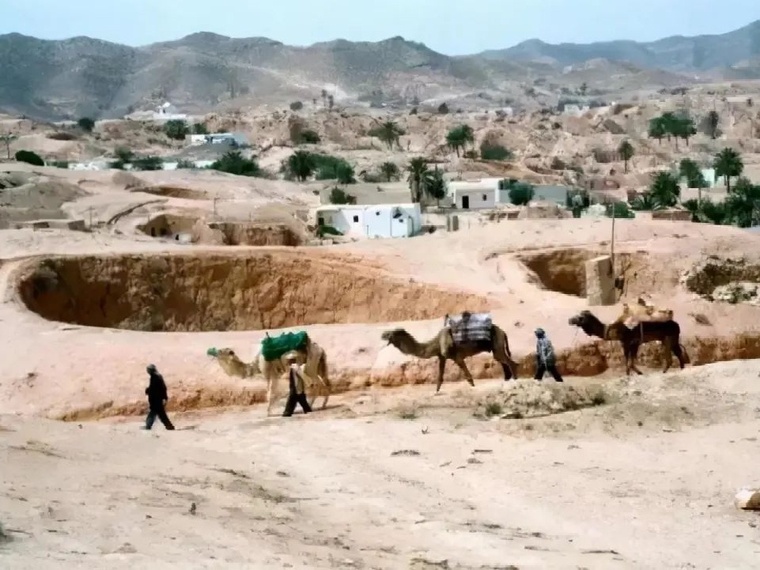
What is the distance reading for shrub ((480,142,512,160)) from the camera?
94625mm

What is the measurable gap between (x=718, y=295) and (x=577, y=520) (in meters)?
15.3

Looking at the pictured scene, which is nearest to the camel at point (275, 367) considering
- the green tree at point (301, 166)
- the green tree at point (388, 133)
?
the green tree at point (301, 166)

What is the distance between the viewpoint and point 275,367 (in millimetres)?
15555

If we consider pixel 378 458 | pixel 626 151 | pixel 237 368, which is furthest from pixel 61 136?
pixel 378 458

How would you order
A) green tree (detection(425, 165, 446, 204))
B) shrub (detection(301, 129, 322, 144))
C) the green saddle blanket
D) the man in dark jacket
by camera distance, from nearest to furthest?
1. the man in dark jacket
2. the green saddle blanket
3. green tree (detection(425, 165, 446, 204))
4. shrub (detection(301, 129, 322, 144))

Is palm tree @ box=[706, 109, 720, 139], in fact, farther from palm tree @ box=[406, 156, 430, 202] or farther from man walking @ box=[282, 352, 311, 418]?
man walking @ box=[282, 352, 311, 418]

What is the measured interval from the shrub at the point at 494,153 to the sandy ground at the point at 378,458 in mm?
72375

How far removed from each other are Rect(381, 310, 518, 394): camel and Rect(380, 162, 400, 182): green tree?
A: 6152cm

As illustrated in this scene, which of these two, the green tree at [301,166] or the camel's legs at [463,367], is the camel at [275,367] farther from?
the green tree at [301,166]

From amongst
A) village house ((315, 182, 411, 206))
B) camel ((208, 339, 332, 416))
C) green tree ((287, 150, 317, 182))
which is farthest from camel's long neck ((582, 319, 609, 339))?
green tree ((287, 150, 317, 182))

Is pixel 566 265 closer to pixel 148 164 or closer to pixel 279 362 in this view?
pixel 279 362

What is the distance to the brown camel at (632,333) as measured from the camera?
1734cm

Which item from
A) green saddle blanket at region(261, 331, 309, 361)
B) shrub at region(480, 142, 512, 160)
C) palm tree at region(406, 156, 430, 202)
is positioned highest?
shrub at region(480, 142, 512, 160)

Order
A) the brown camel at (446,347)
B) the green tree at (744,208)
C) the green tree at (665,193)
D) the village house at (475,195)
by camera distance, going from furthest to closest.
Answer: the village house at (475,195) → the green tree at (665,193) → the green tree at (744,208) → the brown camel at (446,347)
